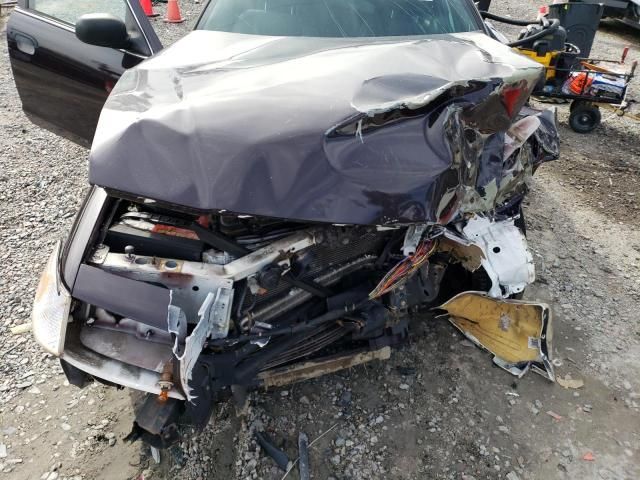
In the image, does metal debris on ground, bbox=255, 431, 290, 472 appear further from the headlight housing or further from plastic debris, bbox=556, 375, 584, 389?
plastic debris, bbox=556, 375, 584, 389

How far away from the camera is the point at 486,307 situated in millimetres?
2795

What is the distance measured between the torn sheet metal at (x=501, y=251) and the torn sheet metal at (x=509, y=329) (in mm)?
182

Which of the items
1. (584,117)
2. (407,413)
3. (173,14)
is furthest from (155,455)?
(173,14)

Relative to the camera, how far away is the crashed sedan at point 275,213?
1.78 m

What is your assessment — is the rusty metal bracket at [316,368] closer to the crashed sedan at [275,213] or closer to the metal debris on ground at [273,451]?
the crashed sedan at [275,213]

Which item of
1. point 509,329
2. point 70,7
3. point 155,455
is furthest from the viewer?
point 70,7

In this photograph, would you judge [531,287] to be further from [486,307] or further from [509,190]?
[509,190]

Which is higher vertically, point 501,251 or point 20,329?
point 501,251

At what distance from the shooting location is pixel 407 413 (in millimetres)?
2432

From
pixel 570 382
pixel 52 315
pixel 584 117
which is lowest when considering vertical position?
pixel 584 117

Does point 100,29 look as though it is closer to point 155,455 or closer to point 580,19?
point 155,455

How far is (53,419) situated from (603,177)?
16.5 feet

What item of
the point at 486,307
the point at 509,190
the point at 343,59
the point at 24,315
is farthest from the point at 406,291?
the point at 24,315

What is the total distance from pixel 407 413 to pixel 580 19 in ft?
20.3
